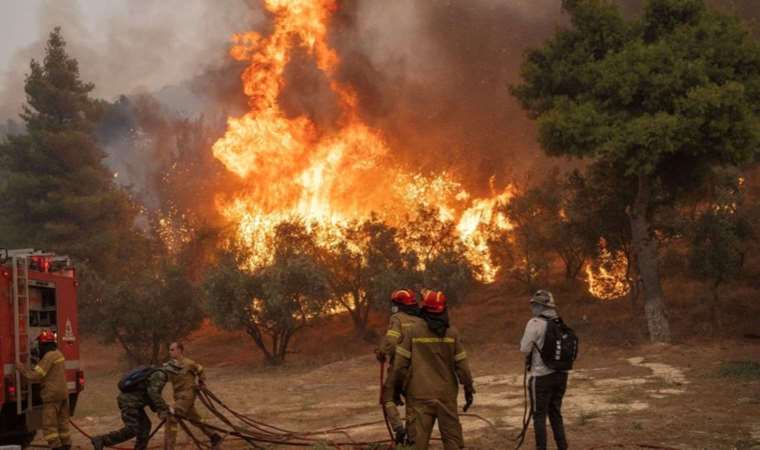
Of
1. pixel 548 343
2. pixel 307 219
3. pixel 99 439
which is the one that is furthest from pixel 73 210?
pixel 548 343

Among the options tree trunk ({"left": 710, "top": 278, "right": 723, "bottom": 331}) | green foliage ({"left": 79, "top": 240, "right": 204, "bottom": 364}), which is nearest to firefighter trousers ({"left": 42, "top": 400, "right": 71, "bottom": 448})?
green foliage ({"left": 79, "top": 240, "right": 204, "bottom": 364})

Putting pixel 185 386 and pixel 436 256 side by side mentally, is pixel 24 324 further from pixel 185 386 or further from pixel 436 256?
pixel 436 256

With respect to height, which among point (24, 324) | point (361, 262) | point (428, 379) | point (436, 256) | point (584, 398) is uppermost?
point (361, 262)

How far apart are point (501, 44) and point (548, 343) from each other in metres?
58.8

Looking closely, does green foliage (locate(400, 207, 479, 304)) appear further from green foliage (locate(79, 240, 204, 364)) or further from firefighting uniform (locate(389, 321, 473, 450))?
firefighting uniform (locate(389, 321, 473, 450))

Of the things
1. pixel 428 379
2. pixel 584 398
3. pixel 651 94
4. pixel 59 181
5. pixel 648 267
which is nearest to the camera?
pixel 428 379

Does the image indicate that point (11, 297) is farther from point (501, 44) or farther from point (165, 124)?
point (165, 124)

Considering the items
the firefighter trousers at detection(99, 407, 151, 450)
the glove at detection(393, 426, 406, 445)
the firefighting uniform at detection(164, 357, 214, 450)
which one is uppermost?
the firefighting uniform at detection(164, 357, 214, 450)

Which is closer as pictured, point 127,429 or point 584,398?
point 127,429

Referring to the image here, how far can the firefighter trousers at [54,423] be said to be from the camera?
1020cm

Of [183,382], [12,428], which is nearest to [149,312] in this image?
[12,428]

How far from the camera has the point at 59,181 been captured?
4878 cm

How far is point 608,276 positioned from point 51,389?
31.8m

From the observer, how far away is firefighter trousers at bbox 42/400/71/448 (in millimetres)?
10195
